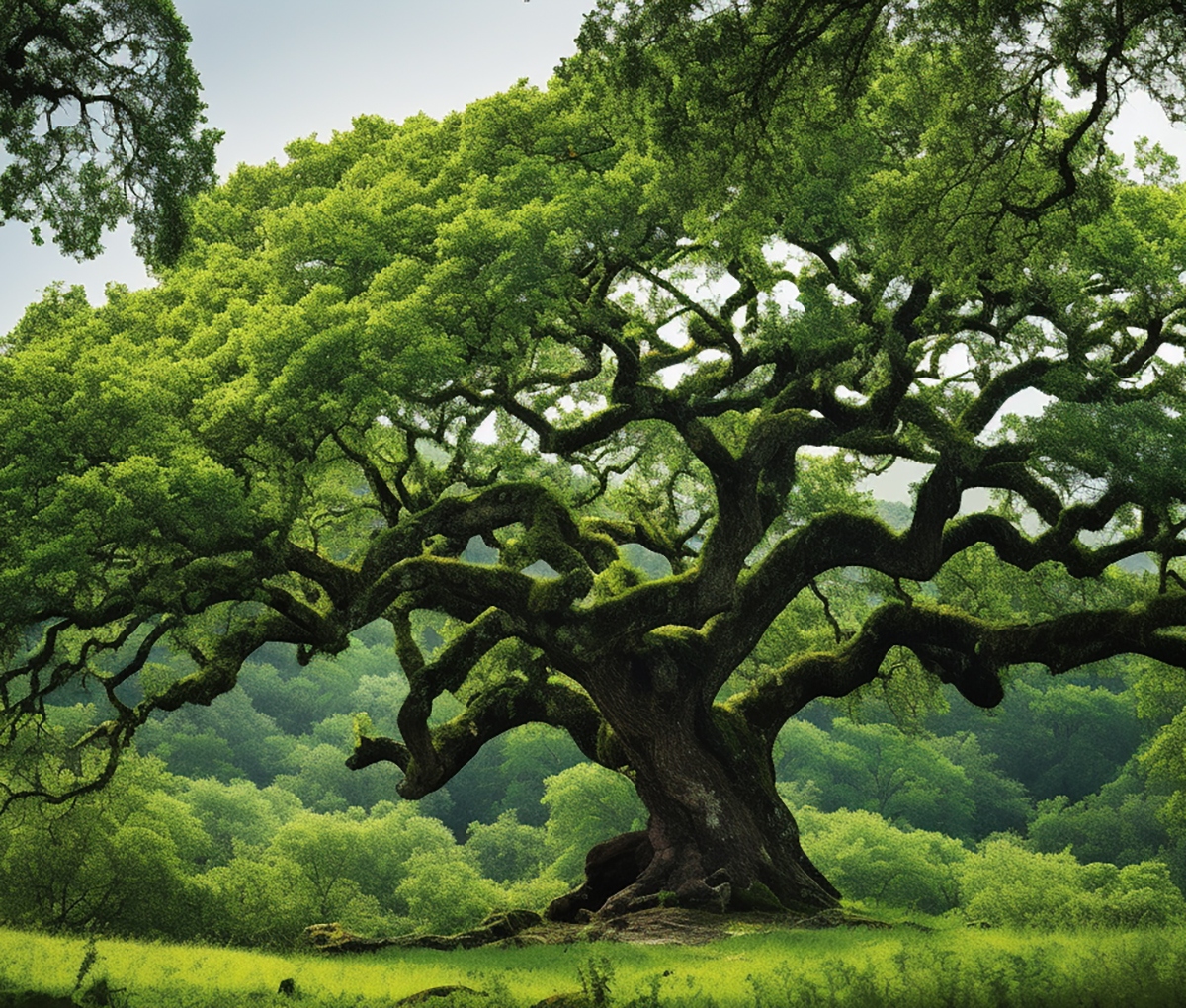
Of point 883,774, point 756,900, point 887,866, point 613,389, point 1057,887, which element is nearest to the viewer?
point 756,900

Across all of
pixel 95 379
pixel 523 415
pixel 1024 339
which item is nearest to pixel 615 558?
pixel 523 415

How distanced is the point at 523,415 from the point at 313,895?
32.9m

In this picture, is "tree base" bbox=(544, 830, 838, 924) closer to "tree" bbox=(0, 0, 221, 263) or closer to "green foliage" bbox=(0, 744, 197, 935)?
"tree" bbox=(0, 0, 221, 263)

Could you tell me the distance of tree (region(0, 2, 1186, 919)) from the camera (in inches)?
507

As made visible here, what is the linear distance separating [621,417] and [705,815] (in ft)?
22.0

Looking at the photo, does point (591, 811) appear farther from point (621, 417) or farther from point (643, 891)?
point (621, 417)

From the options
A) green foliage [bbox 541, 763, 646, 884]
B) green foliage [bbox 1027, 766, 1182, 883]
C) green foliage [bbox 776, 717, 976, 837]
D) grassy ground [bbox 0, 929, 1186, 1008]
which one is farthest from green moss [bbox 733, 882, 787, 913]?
green foliage [bbox 776, 717, 976, 837]

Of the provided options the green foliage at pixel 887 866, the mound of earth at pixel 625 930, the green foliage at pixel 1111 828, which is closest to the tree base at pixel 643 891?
the mound of earth at pixel 625 930

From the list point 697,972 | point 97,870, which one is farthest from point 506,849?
point 697,972

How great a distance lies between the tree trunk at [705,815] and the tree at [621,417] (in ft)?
0.19

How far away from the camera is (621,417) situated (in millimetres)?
17297

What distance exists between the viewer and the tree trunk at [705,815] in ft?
Result: 50.4

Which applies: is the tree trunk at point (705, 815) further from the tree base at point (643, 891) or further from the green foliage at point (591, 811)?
the green foliage at point (591, 811)

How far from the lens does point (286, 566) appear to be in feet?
50.9
